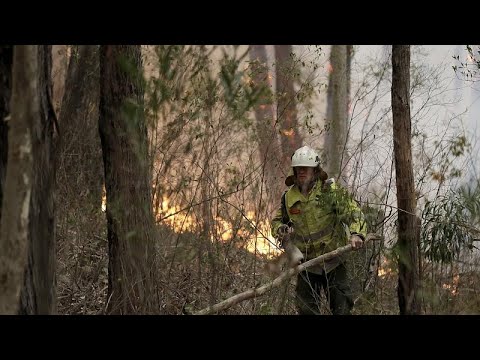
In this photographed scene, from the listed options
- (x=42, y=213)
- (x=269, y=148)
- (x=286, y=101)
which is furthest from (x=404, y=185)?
(x=42, y=213)

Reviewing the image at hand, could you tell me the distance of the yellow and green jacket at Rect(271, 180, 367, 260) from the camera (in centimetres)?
695

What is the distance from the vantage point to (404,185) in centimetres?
696

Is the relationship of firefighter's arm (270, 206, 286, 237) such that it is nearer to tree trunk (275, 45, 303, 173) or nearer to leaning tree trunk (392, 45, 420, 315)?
leaning tree trunk (392, 45, 420, 315)

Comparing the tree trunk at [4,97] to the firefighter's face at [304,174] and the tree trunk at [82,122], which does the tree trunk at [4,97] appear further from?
the tree trunk at [82,122]

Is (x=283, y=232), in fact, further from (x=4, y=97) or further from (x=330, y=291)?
(x=4, y=97)

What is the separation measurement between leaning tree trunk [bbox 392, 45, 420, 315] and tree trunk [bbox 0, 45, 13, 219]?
11.8 feet

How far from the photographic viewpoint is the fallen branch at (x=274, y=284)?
5.88m

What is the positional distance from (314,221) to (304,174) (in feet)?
1.42

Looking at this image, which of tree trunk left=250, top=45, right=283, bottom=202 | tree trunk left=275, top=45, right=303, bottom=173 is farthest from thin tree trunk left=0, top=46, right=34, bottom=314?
tree trunk left=250, top=45, right=283, bottom=202

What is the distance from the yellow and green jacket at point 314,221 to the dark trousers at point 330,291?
0.26 m

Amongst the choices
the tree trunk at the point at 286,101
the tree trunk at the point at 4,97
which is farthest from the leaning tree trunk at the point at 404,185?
the tree trunk at the point at 4,97

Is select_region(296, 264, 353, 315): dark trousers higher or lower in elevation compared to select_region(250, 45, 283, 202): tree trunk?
lower
